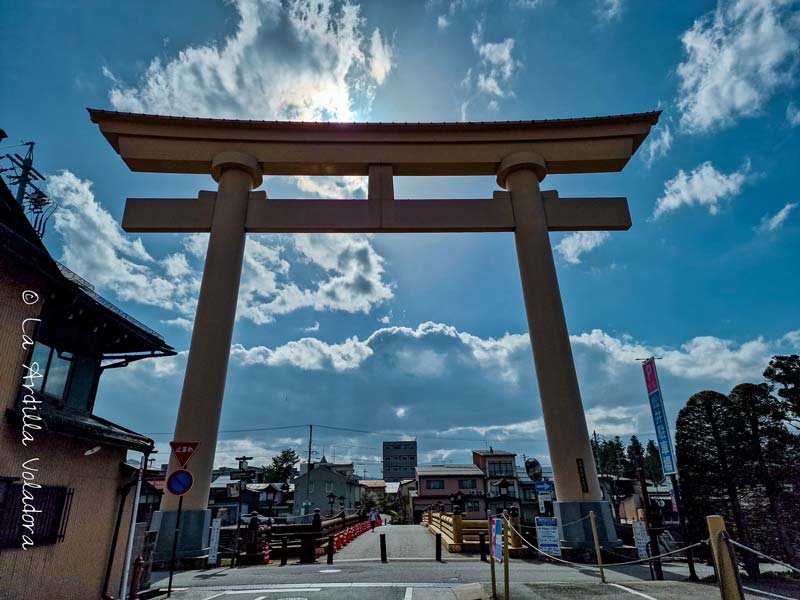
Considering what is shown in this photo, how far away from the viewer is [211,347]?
11.9 metres

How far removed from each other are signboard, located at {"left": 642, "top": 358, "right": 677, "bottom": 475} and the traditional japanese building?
39.2 ft

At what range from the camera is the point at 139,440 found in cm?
748

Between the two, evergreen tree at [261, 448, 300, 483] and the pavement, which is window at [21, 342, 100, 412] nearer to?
the pavement

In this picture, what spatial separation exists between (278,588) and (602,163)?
15.5 m

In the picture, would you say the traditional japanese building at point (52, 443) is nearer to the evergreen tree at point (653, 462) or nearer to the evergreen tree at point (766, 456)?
the evergreen tree at point (766, 456)

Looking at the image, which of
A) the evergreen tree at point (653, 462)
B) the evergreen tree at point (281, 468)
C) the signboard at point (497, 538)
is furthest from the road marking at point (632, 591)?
the evergreen tree at point (653, 462)

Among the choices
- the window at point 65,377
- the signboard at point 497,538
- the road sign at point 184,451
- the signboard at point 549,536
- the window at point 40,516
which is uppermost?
the window at point 65,377

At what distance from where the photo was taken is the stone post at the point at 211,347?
1046cm

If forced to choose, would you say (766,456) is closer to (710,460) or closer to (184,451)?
(710,460)

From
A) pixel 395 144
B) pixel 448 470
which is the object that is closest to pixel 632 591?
pixel 395 144

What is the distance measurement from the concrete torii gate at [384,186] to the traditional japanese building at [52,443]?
444 centimetres

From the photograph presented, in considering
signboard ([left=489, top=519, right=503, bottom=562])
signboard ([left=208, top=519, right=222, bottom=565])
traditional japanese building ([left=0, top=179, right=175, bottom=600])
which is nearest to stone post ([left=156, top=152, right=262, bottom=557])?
signboard ([left=208, top=519, right=222, bottom=565])

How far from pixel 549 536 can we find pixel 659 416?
4379 millimetres

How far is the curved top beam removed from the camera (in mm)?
14438
